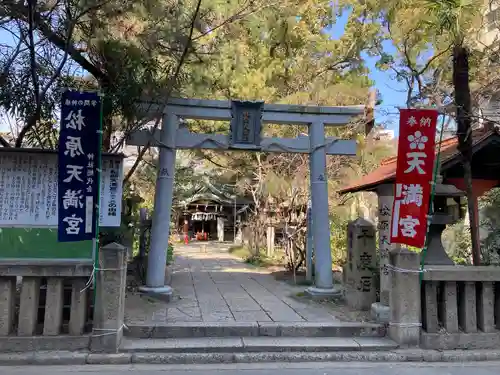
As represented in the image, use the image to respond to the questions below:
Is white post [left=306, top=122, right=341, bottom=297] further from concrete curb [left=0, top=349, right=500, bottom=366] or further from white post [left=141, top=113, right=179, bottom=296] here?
white post [left=141, top=113, right=179, bottom=296]

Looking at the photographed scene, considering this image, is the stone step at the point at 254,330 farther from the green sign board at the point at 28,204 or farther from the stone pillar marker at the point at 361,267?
the green sign board at the point at 28,204

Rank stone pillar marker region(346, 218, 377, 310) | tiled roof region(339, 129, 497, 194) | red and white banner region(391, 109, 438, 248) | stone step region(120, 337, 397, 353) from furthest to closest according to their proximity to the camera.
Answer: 1. stone pillar marker region(346, 218, 377, 310)
2. tiled roof region(339, 129, 497, 194)
3. red and white banner region(391, 109, 438, 248)
4. stone step region(120, 337, 397, 353)

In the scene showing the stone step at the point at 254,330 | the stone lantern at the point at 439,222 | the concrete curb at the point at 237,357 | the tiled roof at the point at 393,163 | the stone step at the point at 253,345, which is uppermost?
the tiled roof at the point at 393,163

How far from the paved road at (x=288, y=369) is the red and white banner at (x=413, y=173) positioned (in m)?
1.61

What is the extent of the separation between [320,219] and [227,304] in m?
2.42

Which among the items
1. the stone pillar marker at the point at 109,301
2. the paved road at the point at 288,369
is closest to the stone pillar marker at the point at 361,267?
A: the paved road at the point at 288,369

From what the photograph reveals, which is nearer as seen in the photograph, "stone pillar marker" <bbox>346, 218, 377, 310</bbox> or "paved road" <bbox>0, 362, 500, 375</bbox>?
"paved road" <bbox>0, 362, 500, 375</bbox>

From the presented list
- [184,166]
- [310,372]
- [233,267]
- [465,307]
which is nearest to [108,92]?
[310,372]

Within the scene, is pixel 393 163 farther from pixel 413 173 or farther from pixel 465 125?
pixel 413 173

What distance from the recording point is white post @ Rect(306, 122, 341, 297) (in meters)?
7.99

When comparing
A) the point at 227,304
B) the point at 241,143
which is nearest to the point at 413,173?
the point at 241,143

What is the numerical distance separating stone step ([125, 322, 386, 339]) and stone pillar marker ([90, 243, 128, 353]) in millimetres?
483

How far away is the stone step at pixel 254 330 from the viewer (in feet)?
18.5

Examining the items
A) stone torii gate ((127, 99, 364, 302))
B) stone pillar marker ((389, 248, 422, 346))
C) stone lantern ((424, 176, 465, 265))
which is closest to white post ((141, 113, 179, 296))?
stone torii gate ((127, 99, 364, 302))
